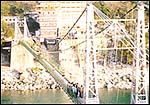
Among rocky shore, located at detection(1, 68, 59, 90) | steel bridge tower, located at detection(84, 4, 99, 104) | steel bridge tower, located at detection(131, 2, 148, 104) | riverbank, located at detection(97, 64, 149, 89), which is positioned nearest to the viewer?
steel bridge tower, located at detection(131, 2, 148, 104)

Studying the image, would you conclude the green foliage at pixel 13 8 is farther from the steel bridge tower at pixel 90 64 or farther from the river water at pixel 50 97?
the steel bridge tower at pixel 90 64

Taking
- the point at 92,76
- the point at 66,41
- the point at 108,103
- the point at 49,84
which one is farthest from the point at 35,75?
the point at 92,76

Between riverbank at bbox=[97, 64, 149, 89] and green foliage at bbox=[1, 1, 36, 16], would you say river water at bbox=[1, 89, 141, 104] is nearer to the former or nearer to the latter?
riverbank at bbox=[97, 64, 149, 89]

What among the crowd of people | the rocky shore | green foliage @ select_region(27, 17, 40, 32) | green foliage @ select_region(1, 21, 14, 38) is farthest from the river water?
green foliage @ select_region(27, 17, 40, 32)

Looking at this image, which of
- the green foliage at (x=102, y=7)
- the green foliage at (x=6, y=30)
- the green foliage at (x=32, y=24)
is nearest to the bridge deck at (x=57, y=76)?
the green foliage at (x=6, y=30)

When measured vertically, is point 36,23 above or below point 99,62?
above

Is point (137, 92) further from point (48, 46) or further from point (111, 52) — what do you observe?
point (48, 46)
